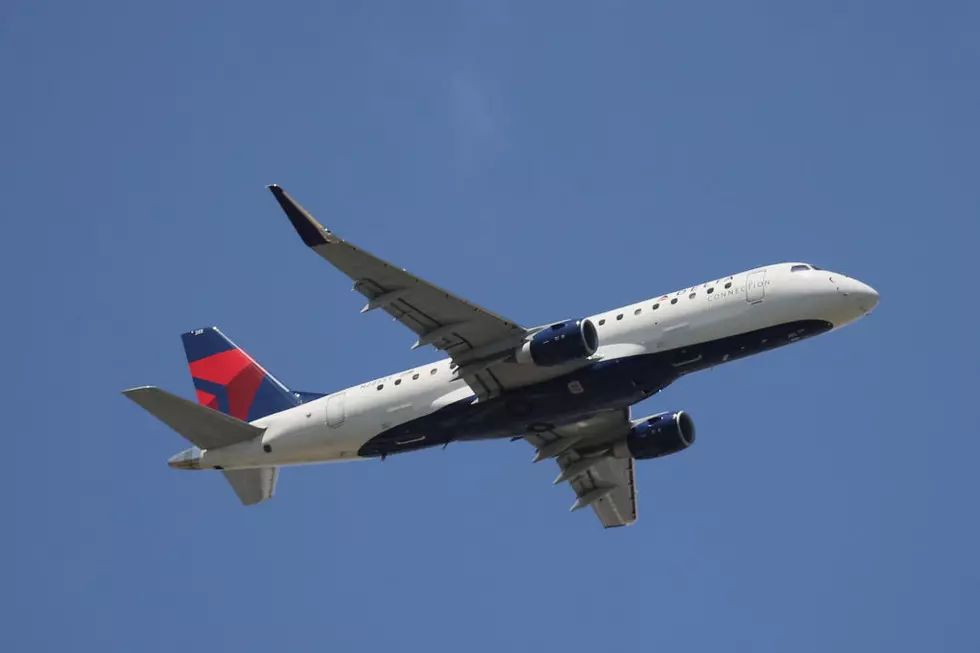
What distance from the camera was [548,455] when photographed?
6034 centimetres

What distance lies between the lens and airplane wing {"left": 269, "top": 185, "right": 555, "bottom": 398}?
47.6 metres

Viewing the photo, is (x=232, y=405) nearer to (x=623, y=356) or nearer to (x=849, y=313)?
(x=623, y=356)

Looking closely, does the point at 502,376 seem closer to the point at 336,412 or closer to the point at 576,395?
the point at 576,395

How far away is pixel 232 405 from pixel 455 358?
12.2m

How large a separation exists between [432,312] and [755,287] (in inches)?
432

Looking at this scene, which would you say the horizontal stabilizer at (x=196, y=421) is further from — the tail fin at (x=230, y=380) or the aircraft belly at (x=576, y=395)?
the aircraft belly at (x=576, y=395)

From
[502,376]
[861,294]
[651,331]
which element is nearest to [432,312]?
[502,376]

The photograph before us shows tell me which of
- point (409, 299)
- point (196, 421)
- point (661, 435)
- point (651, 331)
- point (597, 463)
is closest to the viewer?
point (409, 299)

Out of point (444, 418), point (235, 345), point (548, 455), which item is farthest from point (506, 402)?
point (235, 345)

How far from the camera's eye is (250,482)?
59.9m

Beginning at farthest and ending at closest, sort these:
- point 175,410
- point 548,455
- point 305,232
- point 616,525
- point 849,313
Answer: point 616,525 → point 548,455 → point 175,410 → point 849,313 → point 305,232

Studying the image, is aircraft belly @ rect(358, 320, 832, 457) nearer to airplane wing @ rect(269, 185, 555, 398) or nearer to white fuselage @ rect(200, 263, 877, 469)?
white fuselage @ rect(200, 263, 877, 469)

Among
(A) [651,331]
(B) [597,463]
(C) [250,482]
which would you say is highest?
(A) [651,331]

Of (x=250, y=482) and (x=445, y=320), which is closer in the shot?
(x=445, y=320)
